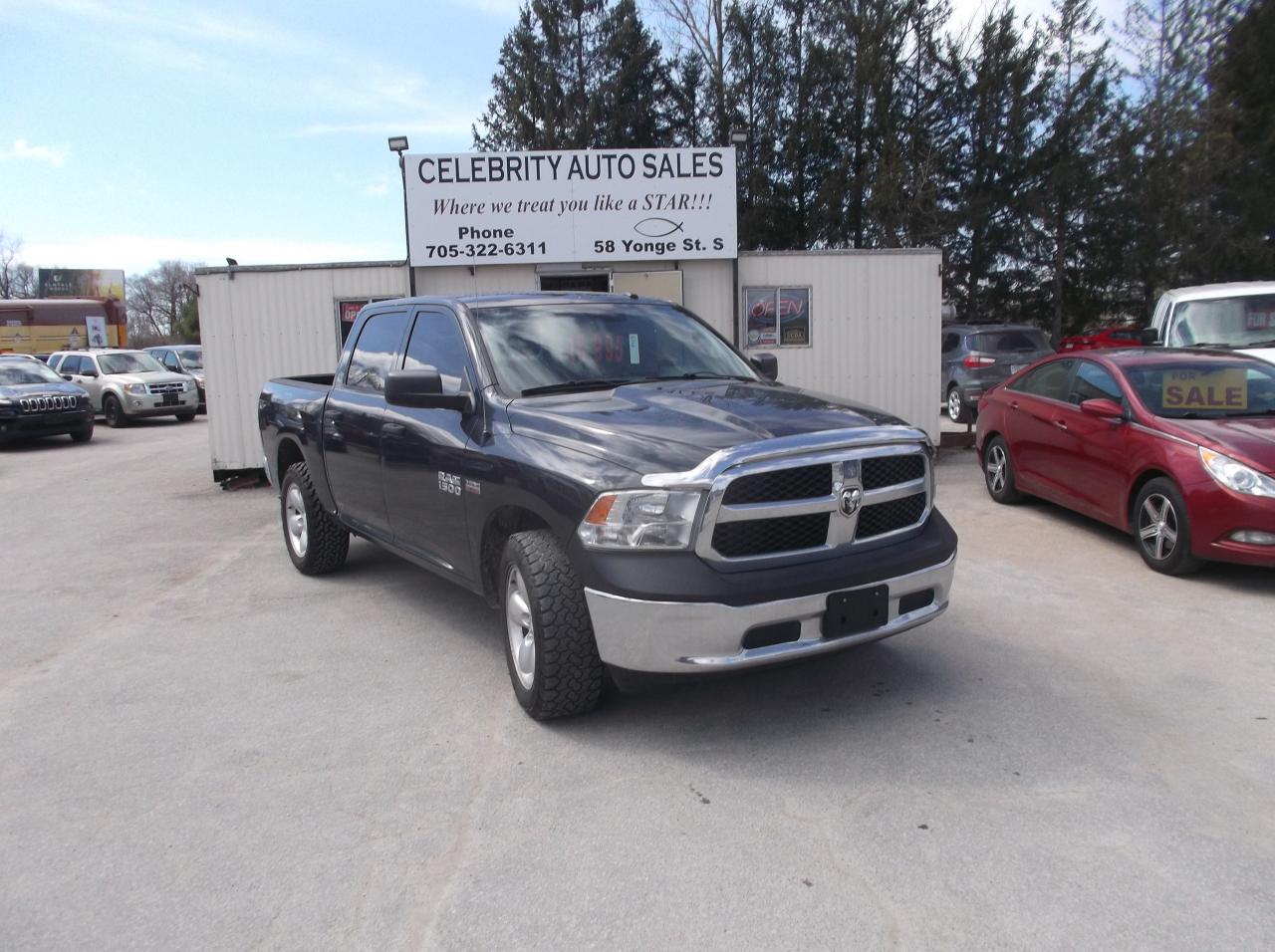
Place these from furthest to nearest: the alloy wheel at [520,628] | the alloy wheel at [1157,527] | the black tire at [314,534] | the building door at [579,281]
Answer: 1. the building door at [579,281]
2. the black tire at [314,534]
3. the alloy wheel at [1157,527]
4. the alloy wheel at [520,628]

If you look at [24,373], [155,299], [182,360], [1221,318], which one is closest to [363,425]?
[1221,318]

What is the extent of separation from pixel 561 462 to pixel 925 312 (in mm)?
9136

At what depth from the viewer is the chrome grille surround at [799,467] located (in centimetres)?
374

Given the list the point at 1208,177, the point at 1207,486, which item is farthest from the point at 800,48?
the point at 1207,486

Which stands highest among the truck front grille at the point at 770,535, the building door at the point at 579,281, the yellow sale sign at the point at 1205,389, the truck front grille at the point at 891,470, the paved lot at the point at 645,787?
the building door at the point at 579,281

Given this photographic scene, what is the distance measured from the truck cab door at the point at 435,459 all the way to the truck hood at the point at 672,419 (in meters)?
0.41

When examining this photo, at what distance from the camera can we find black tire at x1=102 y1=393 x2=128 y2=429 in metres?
Answer: 21.8

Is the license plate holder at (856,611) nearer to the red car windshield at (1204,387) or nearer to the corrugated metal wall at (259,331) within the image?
the red car windshield at (1204,387)

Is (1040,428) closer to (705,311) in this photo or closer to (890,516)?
(890,516)

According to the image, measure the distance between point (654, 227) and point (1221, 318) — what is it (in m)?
6.24

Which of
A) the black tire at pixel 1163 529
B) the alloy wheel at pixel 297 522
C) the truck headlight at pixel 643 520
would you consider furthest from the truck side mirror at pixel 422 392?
the black tire at pixel 1163 529

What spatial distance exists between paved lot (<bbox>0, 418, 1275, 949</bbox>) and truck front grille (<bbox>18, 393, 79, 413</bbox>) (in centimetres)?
1315

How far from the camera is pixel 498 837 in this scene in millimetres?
3357

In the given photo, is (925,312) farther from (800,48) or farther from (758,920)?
(800,48)
